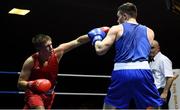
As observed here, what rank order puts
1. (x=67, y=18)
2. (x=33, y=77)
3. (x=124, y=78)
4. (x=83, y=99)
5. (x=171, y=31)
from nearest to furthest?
(x=124, y=78)
(x=33, y=77)
(x=67, y=18)
(x=171, y=31)
(x=83, y=99)

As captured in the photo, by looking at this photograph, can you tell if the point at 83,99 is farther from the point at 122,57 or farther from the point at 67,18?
the point at 122,57

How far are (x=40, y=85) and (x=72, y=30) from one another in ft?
15.9

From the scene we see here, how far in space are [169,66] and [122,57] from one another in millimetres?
1302

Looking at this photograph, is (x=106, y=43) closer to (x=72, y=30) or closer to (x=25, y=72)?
(x=25, y=72)

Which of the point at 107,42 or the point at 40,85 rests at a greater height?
the point at 107,42

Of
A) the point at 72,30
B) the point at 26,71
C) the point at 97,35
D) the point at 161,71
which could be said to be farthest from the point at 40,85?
the point at 72,30

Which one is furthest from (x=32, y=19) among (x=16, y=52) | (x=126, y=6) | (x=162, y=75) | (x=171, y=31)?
(x=126, y=6)

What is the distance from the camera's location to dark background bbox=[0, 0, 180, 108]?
20.1ft

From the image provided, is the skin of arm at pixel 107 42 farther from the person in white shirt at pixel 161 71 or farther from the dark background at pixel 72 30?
the dark background at pixel 72 30

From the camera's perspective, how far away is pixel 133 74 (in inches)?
97.1

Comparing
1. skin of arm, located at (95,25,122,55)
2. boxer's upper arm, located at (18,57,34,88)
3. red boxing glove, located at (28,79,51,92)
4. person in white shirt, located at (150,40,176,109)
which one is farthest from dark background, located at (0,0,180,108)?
skin of arm, located at (95,25,122,55)

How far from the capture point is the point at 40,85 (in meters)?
2.88

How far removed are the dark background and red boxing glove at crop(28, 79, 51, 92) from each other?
122 inches

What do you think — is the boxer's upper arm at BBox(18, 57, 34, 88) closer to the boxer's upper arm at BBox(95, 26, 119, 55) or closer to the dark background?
the boxer's upper arm at BBox(95, 26, 119, 55)
